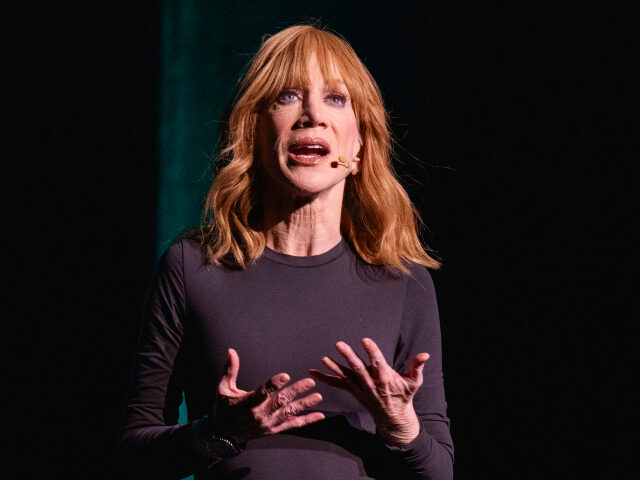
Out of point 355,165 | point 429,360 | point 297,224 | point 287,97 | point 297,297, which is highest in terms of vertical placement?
point 287,97

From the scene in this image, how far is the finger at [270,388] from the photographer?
86 cm

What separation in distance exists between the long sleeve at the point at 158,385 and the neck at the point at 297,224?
175 millimetres

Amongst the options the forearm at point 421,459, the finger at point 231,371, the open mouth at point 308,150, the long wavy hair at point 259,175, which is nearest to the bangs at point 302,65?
the long wavy hair at point 259,175

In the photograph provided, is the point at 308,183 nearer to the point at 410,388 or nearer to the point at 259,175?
the point at 259,175

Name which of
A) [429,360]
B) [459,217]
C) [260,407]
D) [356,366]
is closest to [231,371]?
[260,407]

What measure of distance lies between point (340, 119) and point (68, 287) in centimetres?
73

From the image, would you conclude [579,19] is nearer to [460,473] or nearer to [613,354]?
[613,354]

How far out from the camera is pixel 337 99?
120cm

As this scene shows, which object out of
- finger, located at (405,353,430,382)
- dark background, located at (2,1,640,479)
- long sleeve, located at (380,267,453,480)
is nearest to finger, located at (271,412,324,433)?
finger, located at (405,353,430,382)

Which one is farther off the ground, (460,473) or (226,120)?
(226,120)

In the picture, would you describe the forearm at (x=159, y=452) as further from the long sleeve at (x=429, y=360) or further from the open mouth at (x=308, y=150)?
the open mouth at (x=308, y=150)

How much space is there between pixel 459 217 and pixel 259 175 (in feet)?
1.77

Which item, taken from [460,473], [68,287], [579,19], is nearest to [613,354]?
[460,473]

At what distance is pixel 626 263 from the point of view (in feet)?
4.18
